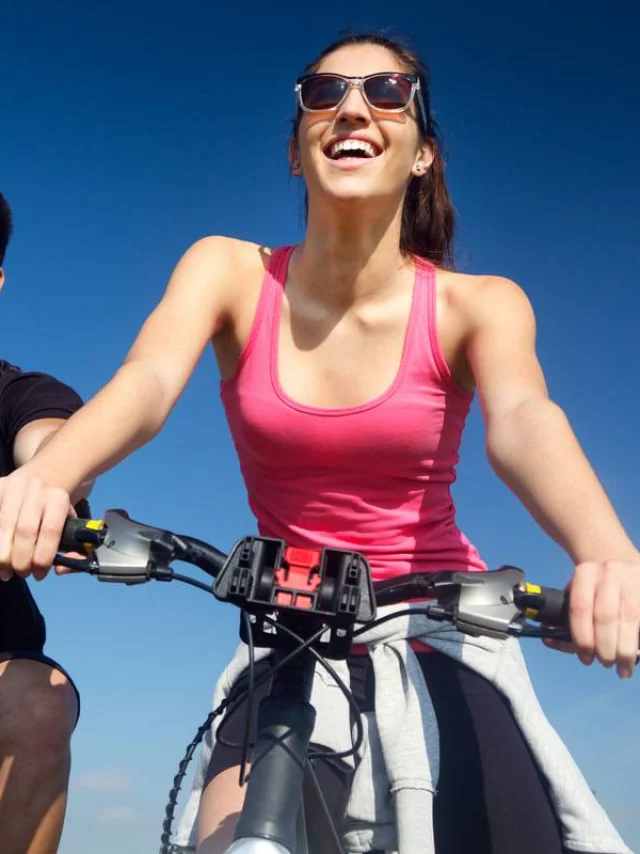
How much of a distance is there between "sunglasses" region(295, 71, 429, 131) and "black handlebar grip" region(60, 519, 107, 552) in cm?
191

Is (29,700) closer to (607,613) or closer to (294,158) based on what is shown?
(607,613)

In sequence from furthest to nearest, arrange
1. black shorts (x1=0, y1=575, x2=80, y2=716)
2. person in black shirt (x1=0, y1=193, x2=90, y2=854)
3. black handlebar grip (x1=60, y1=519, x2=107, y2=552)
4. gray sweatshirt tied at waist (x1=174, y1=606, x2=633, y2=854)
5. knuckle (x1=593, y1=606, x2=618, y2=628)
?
black shorts (x1=0, y1=575, x2=80, y2=716) → person in black shirt (x1=0, y1=193, x2=90, y2=854) → gray sweatshirt tied at waist (x1=174, y1=606, x2=633, y2=854) → black handlebar grip (x1=60, y1=519, x2=107, y2=552) → knuckle (x1=593, y1=606, x2=618, y2=628)

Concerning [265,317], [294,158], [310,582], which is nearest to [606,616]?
[310,582]

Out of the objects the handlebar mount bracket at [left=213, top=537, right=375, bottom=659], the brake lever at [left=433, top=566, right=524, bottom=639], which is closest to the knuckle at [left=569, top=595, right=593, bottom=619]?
the brake lever at [left=433, top=566, right=524, bottom=639]

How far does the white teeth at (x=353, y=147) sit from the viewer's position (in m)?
3.50

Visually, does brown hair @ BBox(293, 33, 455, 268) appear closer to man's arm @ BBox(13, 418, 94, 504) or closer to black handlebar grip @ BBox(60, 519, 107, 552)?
man's arm @ BBox(13, 418, 94, 504)

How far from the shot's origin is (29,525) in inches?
84.0

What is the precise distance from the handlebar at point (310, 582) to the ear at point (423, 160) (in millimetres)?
2129

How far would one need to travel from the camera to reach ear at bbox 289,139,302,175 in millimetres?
4070

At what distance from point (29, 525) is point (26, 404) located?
1.67m

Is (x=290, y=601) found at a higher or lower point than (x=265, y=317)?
lower

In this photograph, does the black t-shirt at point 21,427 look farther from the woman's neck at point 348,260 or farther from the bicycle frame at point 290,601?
the bicycle frame at point 290,601

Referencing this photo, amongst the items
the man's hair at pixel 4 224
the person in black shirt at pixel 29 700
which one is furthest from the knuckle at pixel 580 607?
the man's hair at pixel 4 224

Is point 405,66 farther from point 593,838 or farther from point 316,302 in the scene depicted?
point 593,838
